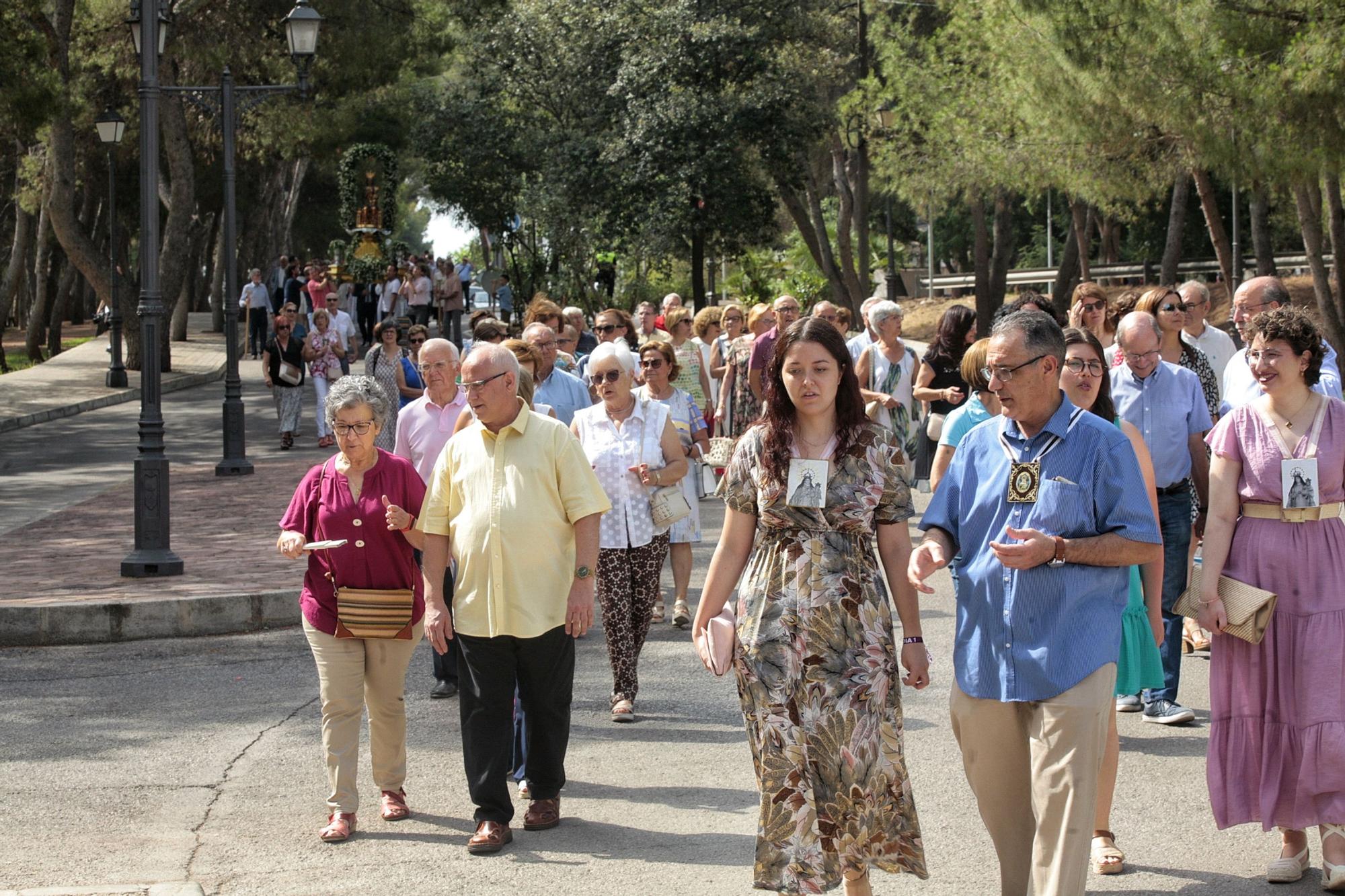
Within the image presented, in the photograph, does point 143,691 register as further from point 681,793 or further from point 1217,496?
point 1217,496

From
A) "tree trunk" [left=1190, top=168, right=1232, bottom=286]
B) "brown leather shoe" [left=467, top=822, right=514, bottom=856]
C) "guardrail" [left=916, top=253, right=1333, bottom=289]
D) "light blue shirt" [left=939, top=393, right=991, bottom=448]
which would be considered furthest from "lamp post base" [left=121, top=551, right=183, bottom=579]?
"guardrail" [left=916, top=253, right=1333, bottom=289]

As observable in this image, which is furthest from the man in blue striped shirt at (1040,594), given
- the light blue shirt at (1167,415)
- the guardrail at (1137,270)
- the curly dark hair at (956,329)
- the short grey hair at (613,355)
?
the guardrail at (1137,270)

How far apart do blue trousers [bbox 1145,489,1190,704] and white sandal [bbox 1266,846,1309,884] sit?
191 cm

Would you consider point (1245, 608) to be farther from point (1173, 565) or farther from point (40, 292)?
point (40, 292)

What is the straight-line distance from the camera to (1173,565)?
23.9 feet

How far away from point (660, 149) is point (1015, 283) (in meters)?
21.0

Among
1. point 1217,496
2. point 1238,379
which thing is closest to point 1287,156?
point 1238,379

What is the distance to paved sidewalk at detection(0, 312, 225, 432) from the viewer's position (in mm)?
25719

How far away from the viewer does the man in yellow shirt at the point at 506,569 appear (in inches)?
225

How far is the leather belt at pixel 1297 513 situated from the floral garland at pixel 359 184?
3950cm

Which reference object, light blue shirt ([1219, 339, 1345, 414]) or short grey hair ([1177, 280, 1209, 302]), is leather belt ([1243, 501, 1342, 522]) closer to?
light blue shirt ([1219, 339, 1345, 414])

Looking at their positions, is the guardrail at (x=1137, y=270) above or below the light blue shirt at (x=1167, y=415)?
above

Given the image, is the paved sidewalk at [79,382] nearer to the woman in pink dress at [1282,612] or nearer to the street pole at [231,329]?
the street pole at [231,329]

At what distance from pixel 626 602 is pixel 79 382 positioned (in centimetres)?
2519
